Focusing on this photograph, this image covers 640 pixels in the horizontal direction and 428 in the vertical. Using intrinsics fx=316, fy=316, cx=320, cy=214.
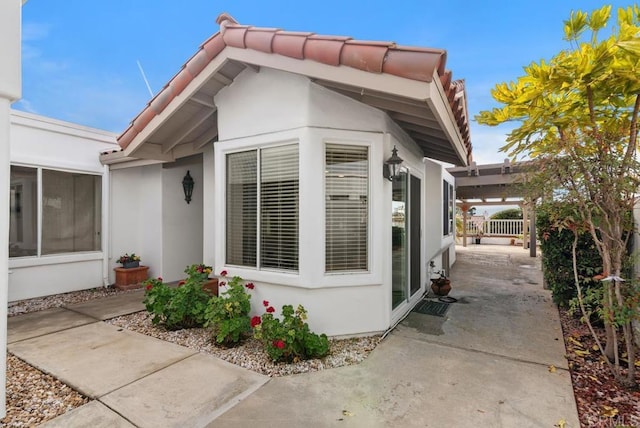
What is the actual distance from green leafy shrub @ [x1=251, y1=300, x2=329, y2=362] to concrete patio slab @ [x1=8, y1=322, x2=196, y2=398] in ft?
3.57

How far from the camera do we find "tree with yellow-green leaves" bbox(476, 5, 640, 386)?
3.10 meters

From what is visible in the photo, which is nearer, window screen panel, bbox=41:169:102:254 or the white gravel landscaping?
the white gravel landscaping

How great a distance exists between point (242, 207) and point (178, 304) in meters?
1.75

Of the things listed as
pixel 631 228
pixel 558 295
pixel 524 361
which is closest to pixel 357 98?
pixel 631 228

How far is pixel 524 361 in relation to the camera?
384 cm

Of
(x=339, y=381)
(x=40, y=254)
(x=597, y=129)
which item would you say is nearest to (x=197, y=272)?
(x=339, y=381)

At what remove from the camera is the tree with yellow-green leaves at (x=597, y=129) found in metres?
3.10

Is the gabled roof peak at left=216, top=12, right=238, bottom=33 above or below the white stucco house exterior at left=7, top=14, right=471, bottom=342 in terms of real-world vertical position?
above

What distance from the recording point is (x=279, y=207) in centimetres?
461

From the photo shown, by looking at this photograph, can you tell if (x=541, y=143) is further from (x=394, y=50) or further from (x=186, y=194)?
(x=186, y=194)

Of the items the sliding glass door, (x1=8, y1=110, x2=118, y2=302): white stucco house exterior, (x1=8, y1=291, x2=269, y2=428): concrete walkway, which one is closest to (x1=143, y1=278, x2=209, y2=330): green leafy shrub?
(x1=8, y1=291, x2=269, y2=428): concrete walkway

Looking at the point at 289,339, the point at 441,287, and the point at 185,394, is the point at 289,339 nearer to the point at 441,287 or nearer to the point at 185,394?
the point at 185,394

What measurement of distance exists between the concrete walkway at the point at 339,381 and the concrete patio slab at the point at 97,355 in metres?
0.01

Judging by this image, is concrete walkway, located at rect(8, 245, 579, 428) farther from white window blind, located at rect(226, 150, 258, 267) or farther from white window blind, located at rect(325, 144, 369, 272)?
white window blind, located at rect(226, 150, 258, 267)
